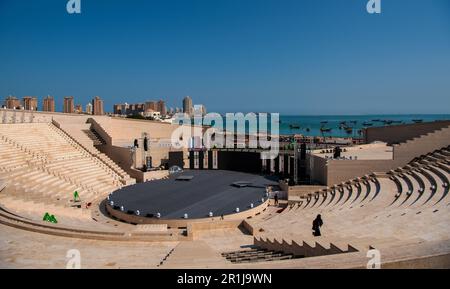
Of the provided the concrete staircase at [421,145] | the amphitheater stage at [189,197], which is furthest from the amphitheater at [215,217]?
the amphitheater stage at [189,197]

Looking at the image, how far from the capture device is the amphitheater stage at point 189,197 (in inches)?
739

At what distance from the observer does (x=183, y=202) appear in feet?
68.7

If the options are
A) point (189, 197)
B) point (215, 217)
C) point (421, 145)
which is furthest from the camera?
point (421, 145)

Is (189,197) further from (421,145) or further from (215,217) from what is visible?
(421,145)

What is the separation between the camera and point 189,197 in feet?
72.8

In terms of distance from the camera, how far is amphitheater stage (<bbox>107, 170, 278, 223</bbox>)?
18.8m

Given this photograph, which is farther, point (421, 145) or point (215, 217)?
point (421, 145)

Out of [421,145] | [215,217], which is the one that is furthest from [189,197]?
[421,145]

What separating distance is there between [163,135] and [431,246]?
38618mm

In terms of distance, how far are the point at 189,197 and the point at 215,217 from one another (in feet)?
15.6

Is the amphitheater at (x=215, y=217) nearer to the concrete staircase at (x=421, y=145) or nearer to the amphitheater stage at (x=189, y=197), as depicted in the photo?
the concrete staircase at (x=421, y=145)

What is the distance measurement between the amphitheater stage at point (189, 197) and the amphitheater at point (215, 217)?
0.60 m
